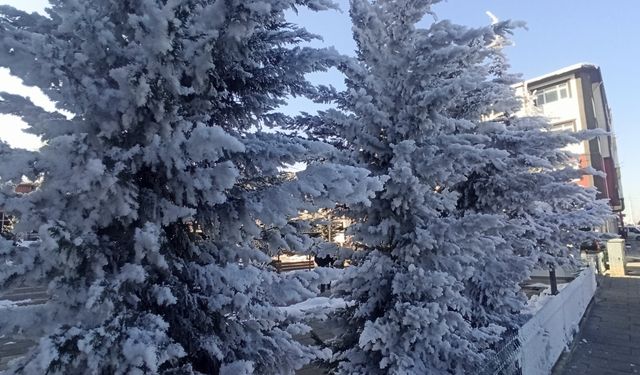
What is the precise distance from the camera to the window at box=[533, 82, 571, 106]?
31.5m

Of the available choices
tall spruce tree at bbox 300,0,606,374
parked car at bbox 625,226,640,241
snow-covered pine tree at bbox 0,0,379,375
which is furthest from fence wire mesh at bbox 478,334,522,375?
parked car at bbox 625,226,640,241

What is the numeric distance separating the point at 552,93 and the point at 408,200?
33.3 meters

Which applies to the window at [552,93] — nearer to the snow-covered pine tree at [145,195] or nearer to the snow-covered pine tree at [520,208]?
the snow-covered pine tree at [520,208]

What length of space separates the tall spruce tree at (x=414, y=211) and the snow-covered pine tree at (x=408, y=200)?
0.02 metres

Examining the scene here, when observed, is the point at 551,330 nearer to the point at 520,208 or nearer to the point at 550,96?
the point at 520,208

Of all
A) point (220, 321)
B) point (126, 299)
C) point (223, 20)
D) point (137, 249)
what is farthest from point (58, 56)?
point (220, 321)

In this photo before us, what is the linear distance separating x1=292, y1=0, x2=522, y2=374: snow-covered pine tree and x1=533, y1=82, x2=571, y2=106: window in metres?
30.5

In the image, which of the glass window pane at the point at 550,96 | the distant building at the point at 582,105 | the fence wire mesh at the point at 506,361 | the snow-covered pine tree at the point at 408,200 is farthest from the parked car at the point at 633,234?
→ the snow-covered pine tree at the point at 408,200

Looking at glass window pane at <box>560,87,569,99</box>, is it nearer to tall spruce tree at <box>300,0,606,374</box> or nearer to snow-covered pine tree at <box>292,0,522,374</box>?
tall spruce tree at <box>300,0,606,374</box>

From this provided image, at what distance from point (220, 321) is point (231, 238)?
621 mm

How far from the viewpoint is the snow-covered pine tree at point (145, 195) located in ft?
7.48

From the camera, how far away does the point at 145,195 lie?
273 centimetres

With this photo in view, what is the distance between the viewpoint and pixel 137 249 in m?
2.45

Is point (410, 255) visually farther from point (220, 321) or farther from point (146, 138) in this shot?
point (146, 138)
